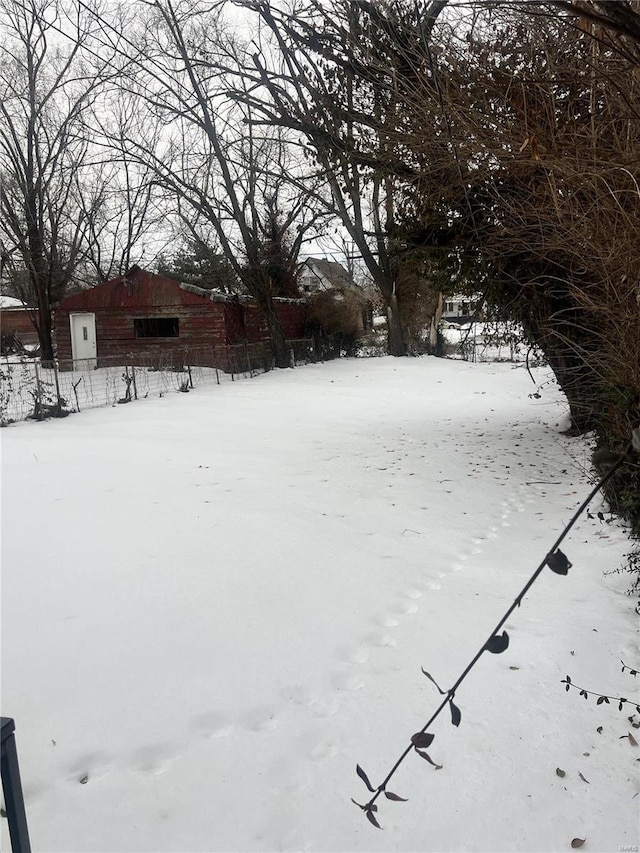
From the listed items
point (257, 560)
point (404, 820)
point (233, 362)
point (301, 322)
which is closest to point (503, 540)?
point (257, 560)

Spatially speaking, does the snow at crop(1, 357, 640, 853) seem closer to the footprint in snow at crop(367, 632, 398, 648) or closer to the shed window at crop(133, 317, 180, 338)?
the footprint in snow at crop(367, 632, 398, 648)

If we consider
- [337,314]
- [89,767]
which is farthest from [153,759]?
[337,314]

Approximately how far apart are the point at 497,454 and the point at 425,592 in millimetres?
4946

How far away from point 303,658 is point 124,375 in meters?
12.7

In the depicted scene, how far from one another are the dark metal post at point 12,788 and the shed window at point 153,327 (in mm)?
22049

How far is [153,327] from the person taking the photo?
23.2m

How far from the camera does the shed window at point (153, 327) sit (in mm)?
22906

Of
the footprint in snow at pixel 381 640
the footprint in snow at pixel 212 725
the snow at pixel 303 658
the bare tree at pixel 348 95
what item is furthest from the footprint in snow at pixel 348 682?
the bare tree at pixel 348 95

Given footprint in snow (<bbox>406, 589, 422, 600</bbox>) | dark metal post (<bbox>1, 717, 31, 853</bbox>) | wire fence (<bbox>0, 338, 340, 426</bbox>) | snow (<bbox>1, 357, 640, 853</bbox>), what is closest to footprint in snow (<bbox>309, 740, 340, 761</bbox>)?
snow (<bbox>1, 357, 640, 853</bbox>)

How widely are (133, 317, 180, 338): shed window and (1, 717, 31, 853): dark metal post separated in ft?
72.3

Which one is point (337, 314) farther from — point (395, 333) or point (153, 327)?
point (153, 327)

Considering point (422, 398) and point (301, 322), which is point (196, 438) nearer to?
point (422, 398)

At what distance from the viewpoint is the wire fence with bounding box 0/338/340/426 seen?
41.5 ft

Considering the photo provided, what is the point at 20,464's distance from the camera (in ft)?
25.8
